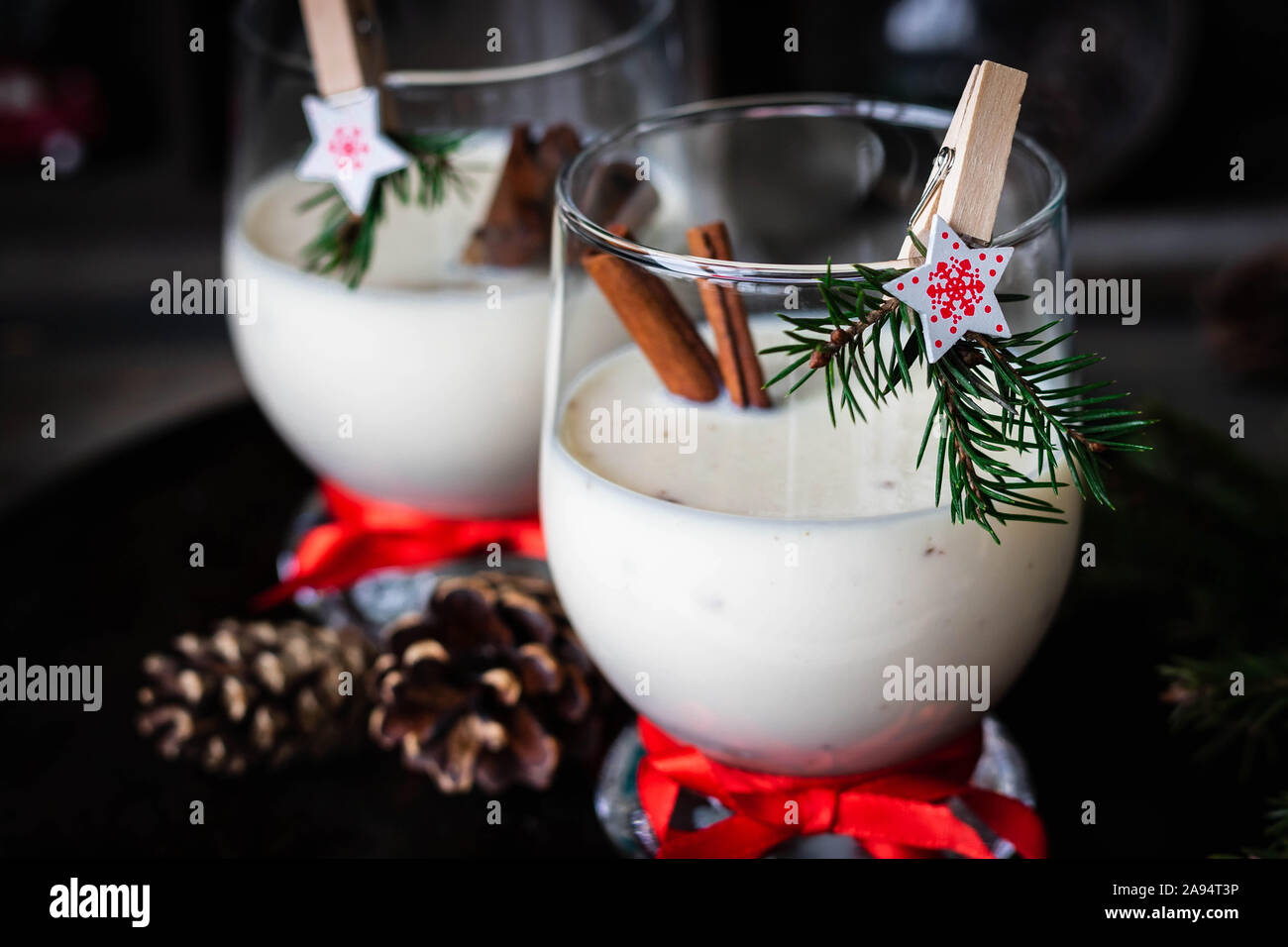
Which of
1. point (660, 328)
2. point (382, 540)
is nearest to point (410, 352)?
point (382, 540)

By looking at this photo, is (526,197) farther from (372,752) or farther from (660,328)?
(372,752)

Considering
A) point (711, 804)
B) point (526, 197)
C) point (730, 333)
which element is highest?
point (526, 197)

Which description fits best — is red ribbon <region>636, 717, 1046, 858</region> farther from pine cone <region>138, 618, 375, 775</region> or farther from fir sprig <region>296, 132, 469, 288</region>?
fir sprig <region>296, 132, 469, 288</region>

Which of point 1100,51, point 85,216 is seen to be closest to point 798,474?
point 1100,51

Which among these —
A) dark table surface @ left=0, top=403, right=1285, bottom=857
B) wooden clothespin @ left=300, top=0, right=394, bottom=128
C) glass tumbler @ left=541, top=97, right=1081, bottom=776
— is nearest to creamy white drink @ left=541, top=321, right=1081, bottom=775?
glass tumbler @ left=541, top=97, right=1081, bottom=776

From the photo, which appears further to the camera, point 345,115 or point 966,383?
point 345,115

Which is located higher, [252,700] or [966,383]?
[966,383]
